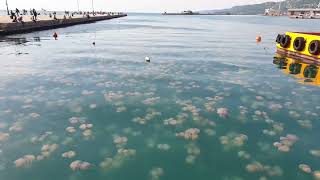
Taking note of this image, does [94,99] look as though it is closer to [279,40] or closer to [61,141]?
[61,141]

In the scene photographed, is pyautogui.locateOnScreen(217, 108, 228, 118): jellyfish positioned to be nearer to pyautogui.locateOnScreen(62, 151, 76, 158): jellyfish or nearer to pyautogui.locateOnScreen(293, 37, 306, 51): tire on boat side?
pyautogui.locateOnScreen(62, 151, 76, 158): jellyfish

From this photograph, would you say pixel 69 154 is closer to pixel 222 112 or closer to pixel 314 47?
pixel 222 112

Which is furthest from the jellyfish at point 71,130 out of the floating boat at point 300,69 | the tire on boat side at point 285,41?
the tire on boat side at point 285,41

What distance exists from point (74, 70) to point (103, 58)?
623 centimetres

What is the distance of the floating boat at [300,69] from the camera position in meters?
21.2

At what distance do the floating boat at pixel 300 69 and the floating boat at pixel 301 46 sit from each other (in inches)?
20.9

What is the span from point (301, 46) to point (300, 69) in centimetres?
462

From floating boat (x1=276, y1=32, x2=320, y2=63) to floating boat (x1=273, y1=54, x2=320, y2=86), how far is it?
53 centimetres

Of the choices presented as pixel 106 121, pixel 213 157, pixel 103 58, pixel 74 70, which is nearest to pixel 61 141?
pixel 106 121

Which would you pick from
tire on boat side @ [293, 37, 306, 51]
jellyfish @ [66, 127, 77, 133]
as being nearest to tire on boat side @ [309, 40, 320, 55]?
tire on boat side @ [293, 37, 306, 51]

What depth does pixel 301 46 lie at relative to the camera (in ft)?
92.6

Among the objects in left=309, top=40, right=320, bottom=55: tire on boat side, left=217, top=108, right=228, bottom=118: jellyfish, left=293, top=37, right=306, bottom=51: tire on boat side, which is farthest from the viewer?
left=293, top=37, right=306, bottom=51: tire on boat side

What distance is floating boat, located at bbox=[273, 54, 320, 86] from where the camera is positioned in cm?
2125

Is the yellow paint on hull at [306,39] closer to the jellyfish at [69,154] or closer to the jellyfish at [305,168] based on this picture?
the jellyfish at [305,168]
